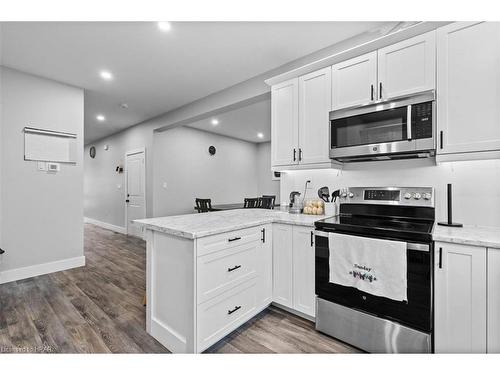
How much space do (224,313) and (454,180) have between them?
2.06 m

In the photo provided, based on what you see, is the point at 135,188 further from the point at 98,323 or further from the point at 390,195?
the point at 390,195

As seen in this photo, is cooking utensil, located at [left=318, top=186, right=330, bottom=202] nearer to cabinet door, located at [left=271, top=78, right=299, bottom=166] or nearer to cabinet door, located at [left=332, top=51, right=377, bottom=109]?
cabinet door, located at [left=271, top=78, right=299, bottom=166]

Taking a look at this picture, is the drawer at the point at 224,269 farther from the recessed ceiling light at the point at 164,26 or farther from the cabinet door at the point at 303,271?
the recessed ceiling light at the point at 164,26

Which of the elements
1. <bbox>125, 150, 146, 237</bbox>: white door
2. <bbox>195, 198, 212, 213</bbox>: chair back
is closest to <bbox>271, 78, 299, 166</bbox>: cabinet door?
<bbox>195, 198, 212, 213</bbox>: chair back

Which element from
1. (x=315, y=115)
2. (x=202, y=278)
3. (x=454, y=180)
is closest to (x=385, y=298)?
(x=454, y=180)

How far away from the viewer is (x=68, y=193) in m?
3.52

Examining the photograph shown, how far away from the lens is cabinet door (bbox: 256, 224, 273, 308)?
2107 millimetres

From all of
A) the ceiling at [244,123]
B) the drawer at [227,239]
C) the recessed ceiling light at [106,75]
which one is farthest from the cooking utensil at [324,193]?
the recessed ceiling light at [106,75]

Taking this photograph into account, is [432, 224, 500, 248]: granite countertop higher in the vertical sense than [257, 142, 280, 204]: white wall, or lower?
lower

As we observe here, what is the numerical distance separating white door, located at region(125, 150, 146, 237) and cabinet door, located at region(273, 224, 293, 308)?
158 inches

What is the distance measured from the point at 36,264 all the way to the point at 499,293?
466cm

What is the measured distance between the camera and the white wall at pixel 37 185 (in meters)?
3.03
